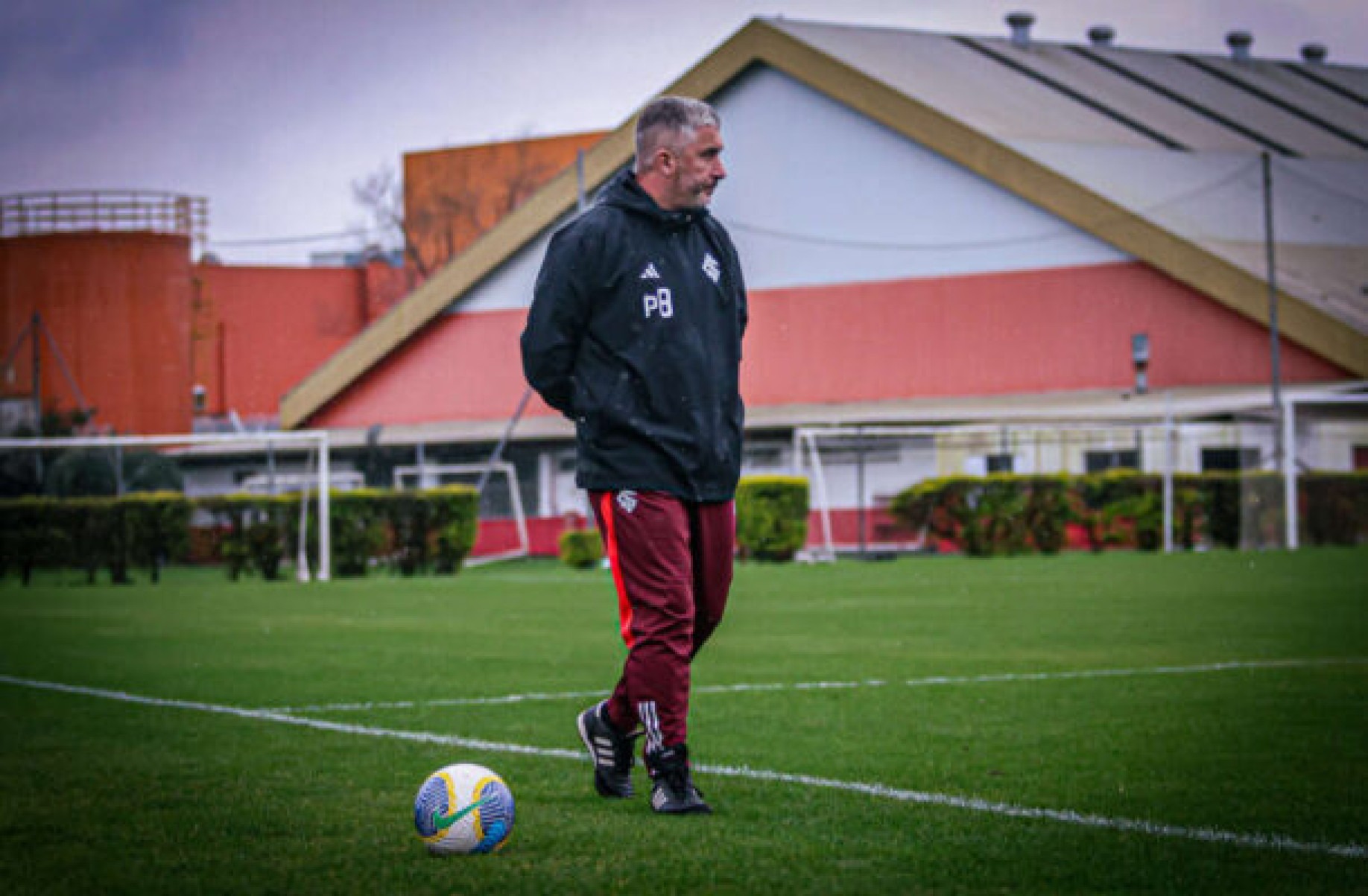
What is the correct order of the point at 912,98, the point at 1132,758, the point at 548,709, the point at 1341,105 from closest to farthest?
the point at 1132,758 → the point at 548,709 → the point at 912,98 → the point at 1341,105

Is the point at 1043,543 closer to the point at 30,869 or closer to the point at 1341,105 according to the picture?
the point at 1341,105

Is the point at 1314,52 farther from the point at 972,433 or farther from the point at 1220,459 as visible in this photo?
the point at 972,433

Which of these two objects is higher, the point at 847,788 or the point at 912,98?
the point at 912,98

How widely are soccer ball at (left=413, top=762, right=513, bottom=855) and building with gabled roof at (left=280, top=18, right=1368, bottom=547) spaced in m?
30.2

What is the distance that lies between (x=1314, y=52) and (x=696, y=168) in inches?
1907

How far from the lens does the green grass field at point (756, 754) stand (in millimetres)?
4648

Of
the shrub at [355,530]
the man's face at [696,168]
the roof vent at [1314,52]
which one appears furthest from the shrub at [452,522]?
the roof vent at [1314,52]

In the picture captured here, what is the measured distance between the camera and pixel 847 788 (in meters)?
5.93

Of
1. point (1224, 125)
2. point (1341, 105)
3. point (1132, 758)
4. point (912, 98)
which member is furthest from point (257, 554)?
point (1341, 105)

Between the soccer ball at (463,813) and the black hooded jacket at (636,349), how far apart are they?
102cm

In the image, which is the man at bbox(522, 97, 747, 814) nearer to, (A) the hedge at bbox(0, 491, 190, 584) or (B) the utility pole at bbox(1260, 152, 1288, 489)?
(A) the hedge at bbox(0, 491, 190, 584)

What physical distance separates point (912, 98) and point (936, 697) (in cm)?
3094

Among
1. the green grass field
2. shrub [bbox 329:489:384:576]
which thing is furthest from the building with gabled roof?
the green grass field

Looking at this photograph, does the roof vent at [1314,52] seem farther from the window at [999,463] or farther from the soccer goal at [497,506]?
the soccer goal at [497,506]
